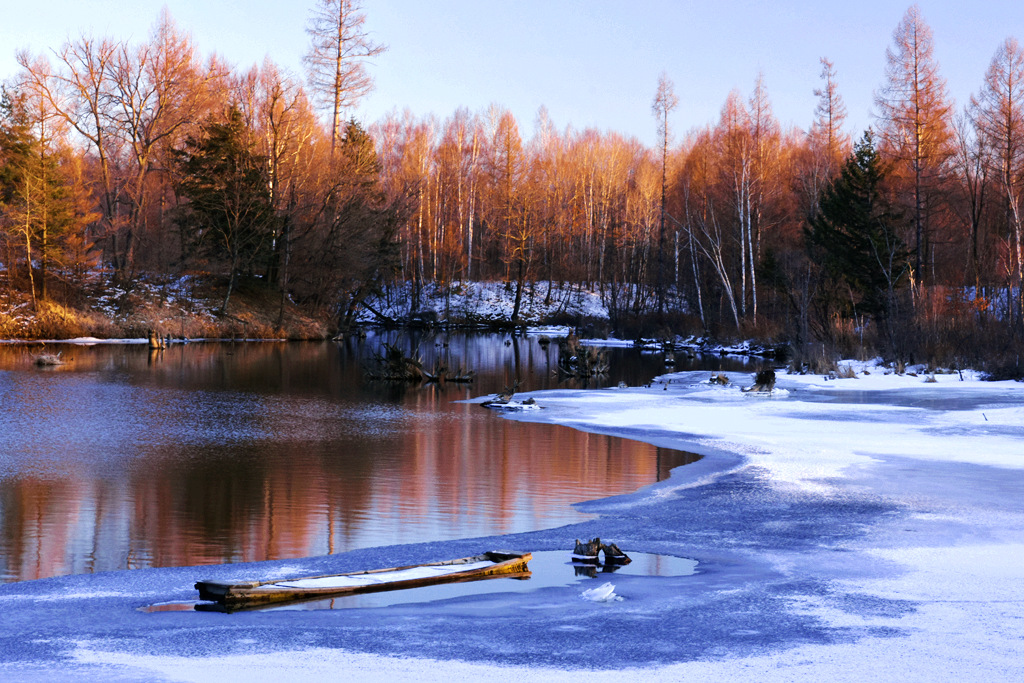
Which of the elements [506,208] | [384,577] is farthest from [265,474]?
[506,208]

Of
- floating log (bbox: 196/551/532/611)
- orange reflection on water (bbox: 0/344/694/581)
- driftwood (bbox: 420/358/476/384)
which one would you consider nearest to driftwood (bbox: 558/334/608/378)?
driftwood (bbox: 420/358/476/384)

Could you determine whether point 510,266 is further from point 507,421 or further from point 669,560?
point 669,560

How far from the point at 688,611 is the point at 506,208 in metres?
59.5

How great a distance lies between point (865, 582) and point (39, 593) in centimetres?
567

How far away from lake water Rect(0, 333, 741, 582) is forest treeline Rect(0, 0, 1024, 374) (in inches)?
617

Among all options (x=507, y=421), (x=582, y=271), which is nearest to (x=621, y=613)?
(x=507, y=421)

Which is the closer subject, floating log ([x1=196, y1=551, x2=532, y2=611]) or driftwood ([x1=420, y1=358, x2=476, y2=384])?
floating log ([x1=196, y1=551, x2=532, y2=611])

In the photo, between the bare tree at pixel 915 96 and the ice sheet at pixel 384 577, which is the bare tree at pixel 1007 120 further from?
the ice sheet at pixel 384 577

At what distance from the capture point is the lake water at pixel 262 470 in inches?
333

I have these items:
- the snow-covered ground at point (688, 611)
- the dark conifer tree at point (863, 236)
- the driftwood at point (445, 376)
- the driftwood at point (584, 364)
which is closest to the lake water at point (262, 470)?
the snow-covered ground at point (688, 611)

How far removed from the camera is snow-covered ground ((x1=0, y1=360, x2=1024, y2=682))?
4.80 metres

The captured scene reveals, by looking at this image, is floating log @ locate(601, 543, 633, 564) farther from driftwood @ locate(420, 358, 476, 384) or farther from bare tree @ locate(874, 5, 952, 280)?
bare tree @ locate(874, 5, 952, 280)

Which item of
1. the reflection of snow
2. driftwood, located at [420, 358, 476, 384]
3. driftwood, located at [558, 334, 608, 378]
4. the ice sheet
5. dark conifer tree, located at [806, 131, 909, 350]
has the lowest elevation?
the reflection of snow

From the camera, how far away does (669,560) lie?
7617mm
